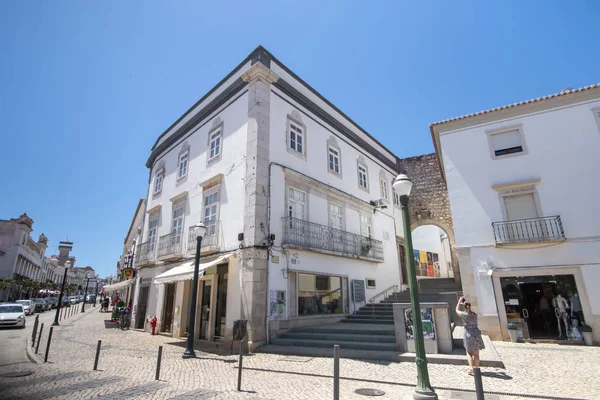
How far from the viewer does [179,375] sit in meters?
7.08

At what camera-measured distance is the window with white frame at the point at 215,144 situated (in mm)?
14062

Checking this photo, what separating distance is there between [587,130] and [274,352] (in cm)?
1349

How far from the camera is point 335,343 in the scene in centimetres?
974

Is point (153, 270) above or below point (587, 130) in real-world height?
below

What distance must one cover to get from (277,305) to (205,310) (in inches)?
142

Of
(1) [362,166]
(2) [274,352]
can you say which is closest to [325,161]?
(1) [362,166]

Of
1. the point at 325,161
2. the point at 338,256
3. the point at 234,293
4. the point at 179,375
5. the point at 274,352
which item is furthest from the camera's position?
the point at 325,161

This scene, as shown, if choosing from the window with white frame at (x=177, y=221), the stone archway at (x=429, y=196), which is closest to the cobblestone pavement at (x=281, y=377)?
the window with white frame at (x=177, y=221)

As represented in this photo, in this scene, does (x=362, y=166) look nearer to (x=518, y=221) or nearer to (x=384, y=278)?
(x=384, y=278)

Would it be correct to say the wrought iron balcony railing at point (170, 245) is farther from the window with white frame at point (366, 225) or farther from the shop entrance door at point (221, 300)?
the window with white frame at point (366, 225)

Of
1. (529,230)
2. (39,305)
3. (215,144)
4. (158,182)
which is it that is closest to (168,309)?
(158,182)

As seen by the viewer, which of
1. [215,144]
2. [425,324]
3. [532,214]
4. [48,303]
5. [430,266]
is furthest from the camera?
[48,303]

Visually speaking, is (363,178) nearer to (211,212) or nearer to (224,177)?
(224,177)

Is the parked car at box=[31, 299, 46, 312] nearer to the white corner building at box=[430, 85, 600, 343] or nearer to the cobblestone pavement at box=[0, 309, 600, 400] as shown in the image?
the cobblestone pavement at box=[0, 309, 600, 400]
